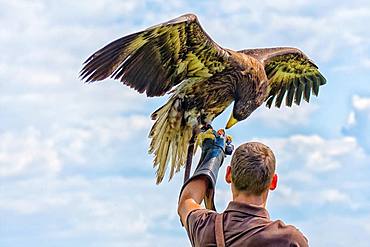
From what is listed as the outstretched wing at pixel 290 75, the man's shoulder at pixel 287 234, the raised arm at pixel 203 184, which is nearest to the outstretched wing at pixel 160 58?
the outstretched wing at pixel 290 75

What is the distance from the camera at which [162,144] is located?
24.1 feet

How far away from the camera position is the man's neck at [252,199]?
3.88 meters

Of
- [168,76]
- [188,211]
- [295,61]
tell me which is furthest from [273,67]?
[188,211]

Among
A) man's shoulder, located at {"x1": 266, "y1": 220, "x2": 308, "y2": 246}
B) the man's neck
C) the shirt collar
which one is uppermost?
the man's neck

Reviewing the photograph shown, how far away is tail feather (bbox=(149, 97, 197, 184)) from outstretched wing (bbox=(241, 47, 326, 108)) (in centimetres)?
149

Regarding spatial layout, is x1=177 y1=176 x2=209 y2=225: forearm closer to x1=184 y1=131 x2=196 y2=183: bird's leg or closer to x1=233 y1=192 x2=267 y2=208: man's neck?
x1=233 y1=192 x2=267 y2=208: man's neck

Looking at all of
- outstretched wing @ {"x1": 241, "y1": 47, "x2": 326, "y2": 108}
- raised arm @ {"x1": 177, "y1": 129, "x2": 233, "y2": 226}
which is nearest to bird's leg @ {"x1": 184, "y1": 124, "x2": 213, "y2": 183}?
outstretched wing @ {"x1": 241, "y1": 47, "x2": 326, "y2": 108}

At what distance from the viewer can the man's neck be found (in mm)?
3883

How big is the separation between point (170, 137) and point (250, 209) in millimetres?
3550

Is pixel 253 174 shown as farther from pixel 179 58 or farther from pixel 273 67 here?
pixel 273 67

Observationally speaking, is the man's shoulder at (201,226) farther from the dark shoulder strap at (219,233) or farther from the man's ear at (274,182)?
the man's ear at (274,182)

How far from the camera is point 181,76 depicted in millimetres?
7633

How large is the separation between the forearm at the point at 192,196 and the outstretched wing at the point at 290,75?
4341mm

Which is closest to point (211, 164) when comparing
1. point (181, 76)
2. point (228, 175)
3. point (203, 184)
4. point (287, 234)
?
point (203, 184)
